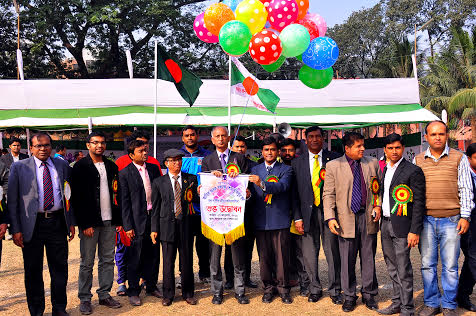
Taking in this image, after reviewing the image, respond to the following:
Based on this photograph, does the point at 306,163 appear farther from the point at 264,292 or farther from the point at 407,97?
the point at 407,97

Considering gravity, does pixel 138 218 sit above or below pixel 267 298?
above

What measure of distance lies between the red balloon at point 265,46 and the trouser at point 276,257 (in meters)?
2.10

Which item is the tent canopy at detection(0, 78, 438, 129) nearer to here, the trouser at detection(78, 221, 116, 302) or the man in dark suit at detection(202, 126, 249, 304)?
the man in dark suit at detection(202, 126, 249, 304)

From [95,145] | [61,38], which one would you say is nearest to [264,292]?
[95,145]

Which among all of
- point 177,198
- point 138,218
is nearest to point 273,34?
point 177,198

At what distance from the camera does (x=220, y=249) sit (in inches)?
206

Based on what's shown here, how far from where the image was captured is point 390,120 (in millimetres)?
13266

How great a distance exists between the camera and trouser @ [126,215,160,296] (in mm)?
5290

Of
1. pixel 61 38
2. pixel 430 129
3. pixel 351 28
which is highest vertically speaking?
pixel 351 28

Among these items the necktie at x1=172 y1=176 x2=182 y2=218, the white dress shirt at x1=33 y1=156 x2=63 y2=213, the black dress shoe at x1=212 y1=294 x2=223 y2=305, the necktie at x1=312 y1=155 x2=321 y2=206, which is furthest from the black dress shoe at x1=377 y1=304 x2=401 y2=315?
the white dress shirt at x1=33 y1=156 x2=63 y2=213

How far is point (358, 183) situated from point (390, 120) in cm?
903

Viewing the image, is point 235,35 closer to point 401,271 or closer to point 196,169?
point 196,169

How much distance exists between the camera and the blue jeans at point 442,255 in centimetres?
448

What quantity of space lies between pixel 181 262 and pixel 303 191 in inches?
63.9
